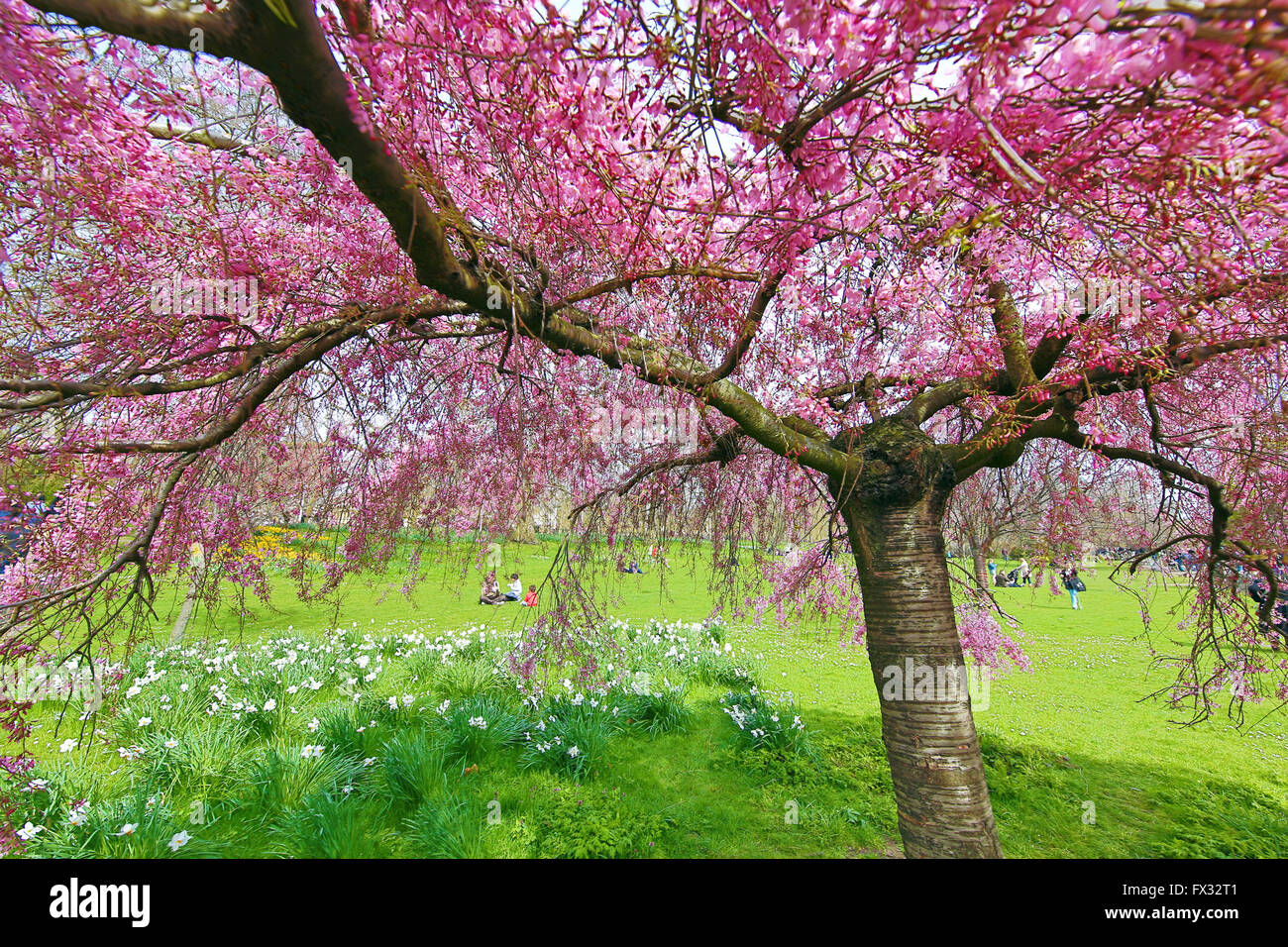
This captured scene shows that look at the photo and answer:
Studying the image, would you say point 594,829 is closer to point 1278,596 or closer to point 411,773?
point 411,773

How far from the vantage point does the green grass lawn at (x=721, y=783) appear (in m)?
3.64

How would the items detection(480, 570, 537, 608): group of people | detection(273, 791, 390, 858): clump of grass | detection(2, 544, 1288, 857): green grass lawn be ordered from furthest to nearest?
detection(480, 570, 537, 608): group of people → detection(2, 544, 1288, 857): green grass lawn → detection(273, 791, 390, 858): clump of grass

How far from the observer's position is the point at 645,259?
8.45ft

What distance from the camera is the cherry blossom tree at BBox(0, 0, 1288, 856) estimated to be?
55.6 inches

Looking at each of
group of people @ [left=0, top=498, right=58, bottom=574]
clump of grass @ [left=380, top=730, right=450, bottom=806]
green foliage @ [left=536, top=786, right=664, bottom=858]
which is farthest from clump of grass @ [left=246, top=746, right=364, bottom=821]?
group of people @ [left=0, top=498, right=58, bottom=574]

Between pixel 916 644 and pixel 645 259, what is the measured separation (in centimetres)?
273

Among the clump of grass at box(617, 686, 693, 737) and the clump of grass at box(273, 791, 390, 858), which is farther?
the clump of grass at box(617, 686, 693, 737)

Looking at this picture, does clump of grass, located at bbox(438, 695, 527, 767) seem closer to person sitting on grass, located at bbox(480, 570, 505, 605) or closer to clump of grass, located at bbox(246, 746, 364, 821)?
clump of grass, located at bbox(246, 746, 364, 821)

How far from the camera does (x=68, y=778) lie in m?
3.63

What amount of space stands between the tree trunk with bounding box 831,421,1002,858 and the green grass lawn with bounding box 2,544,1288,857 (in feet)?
4.38

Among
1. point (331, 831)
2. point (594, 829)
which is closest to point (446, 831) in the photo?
point (331, 831)

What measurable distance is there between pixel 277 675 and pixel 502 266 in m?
Answer: 5.50

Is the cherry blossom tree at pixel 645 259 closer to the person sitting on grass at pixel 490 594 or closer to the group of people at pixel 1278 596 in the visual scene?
the group of people at pixel 1278 596
